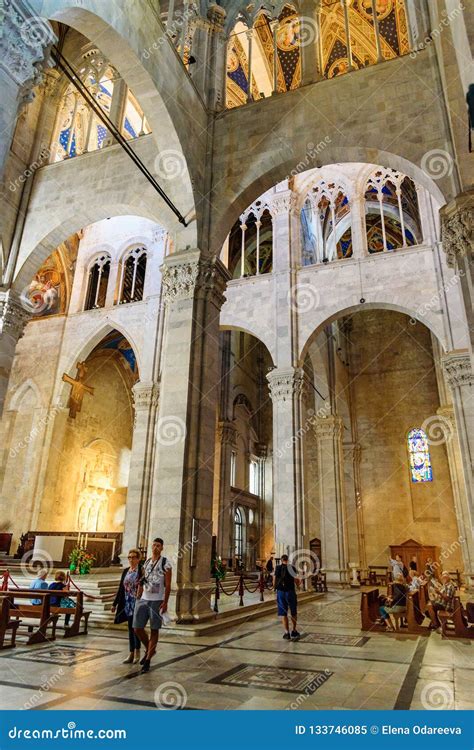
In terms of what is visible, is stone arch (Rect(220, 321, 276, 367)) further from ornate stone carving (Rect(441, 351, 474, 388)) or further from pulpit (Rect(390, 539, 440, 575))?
pulpit (Rect(390, 539, 440, 575))

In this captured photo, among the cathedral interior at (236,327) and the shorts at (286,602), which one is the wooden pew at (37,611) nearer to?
the cathedral interior at (236,327)

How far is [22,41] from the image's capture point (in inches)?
249

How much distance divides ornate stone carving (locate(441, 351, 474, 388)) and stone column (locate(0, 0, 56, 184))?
1223 centimetres

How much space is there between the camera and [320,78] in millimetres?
11141

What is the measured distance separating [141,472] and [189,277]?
338 inches

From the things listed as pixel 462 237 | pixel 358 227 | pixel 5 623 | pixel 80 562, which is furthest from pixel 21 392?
pixel 462 237

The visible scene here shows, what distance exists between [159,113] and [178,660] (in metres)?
9.48

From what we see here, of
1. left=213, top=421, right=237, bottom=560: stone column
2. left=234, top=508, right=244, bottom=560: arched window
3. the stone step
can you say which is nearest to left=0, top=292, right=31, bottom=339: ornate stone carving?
the stone step

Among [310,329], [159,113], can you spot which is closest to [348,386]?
[310,329]

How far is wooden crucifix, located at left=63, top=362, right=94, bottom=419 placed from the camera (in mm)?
20250

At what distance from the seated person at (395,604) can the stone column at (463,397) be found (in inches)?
183

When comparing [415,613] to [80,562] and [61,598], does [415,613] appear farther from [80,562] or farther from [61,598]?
[80,562]
